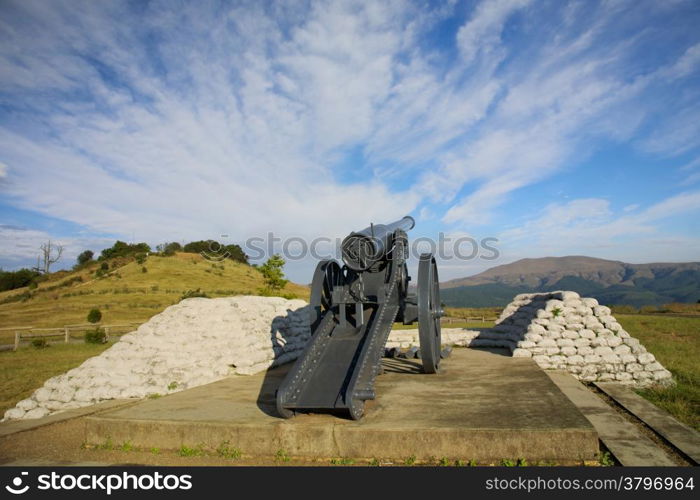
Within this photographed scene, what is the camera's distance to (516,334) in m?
9.66

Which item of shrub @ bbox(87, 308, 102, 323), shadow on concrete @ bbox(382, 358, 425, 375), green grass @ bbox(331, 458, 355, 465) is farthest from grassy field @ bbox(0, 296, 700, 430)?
green grass @ bbox(331, 458, 355, 465)

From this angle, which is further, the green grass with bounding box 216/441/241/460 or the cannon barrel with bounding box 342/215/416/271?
the cannon barrel with bounding box 342/215/416/271

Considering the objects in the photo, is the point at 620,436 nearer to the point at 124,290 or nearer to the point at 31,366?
the point at 31,366

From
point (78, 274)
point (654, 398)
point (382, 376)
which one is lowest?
point (654, 398)

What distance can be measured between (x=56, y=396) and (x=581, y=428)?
7189mm

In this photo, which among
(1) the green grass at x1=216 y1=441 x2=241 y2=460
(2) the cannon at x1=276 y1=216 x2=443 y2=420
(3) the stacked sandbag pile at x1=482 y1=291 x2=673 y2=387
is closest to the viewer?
(1) the green grass at x1=216 y1=441 x2=241 y2=460

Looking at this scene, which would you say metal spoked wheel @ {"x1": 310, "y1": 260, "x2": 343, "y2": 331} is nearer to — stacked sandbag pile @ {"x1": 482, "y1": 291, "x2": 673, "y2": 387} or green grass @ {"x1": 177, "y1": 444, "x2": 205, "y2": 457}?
green grass @ {"x1": 177, "y1": 444, "x2": 205, "y2": 457}

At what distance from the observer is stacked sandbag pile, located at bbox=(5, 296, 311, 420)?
6.86 m

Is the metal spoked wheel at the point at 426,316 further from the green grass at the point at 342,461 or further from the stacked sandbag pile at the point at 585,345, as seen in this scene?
the stacked sandbag pile at the point at 585,345

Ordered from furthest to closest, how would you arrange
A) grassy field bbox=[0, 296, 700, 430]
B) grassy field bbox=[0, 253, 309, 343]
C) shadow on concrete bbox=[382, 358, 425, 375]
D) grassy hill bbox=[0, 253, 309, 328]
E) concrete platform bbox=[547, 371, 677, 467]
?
grassy hill bbox=[0, 253, 309, 328], grassy field bbox=[0, 253, 309, 343], shadow on concrete bbox=[382, 358, 425, 375], grassy field bbox=[0, 296, 700, 430], concrete platform bbox=[547, 371, 677, 467]

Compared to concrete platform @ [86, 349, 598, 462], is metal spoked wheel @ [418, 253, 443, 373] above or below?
above

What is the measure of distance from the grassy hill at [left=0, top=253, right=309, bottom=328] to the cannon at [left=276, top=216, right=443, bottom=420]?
574 inches

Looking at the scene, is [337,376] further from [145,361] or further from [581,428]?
[145,361]
